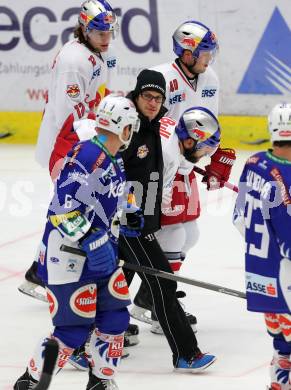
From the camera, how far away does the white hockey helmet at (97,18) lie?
652cm

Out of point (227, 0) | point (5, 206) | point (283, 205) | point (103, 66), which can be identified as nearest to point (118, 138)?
point (283, 205)

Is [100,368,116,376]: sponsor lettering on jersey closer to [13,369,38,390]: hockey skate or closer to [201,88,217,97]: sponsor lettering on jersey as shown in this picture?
[13,369,38,390]: hockey skate

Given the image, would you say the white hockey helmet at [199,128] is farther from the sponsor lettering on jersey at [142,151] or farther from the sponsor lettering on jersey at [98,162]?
the sponsor lettering on jersey at [98,162]

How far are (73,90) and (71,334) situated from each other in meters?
2.02

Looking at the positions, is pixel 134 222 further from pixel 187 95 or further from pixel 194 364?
pixel 187 95

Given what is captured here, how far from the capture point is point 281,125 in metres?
4.57

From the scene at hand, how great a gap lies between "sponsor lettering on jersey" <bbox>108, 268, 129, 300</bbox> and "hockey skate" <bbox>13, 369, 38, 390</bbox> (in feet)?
1.56

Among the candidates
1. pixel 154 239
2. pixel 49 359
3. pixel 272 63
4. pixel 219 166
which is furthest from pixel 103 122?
pixel 272 63

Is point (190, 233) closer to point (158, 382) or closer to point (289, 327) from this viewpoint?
point (158, 382)

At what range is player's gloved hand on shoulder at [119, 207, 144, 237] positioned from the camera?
5230 mm

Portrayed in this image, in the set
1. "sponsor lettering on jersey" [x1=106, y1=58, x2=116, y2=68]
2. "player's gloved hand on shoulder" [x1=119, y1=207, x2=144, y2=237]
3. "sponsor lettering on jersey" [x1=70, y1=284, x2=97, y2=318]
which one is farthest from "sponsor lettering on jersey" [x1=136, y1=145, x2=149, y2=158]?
"sponsor lettering on jersey" [x1=106, y1=58, x2=116, y2=68]

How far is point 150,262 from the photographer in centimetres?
545

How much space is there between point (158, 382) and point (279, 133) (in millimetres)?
1394

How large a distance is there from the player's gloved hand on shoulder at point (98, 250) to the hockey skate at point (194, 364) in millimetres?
919
